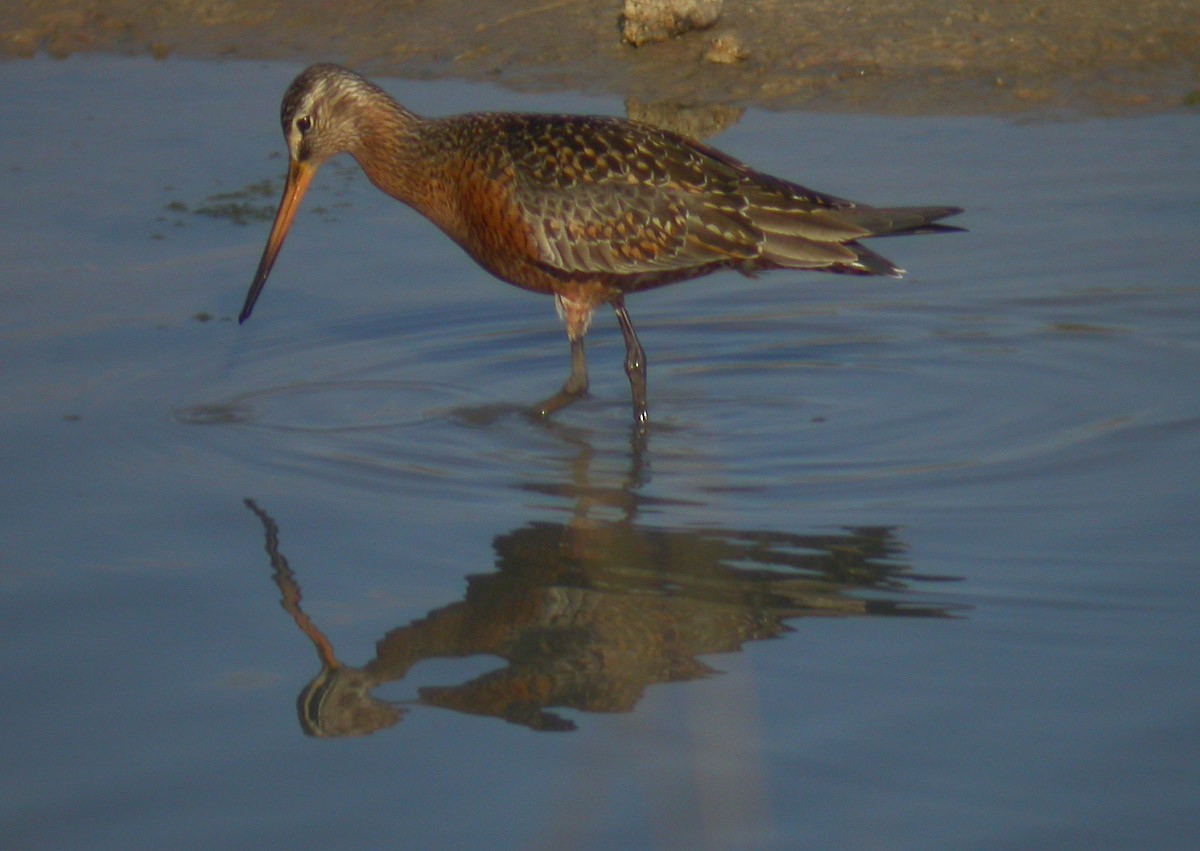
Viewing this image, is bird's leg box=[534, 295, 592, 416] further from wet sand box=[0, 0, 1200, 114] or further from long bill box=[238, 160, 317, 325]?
wet sand box=[0, 0, 1200, 114]

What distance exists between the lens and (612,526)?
5.36m

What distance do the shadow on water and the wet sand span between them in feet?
16.5

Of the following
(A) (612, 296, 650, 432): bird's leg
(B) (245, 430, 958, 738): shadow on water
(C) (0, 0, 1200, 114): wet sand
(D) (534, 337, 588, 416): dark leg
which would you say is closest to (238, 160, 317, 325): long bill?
(D) (534, 337, 588, 416): dark leg

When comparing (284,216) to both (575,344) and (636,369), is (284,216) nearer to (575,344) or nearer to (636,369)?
(575,344)

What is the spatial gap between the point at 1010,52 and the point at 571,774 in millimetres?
7123

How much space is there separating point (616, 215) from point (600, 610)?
7.77 ft

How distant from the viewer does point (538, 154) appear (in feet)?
22.0

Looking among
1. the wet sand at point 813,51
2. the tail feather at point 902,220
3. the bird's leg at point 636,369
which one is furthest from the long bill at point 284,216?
the wet sand at point 813,51

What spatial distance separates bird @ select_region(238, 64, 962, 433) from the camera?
6.64 m

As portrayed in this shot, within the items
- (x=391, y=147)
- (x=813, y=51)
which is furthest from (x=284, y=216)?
(x=813, y=51)

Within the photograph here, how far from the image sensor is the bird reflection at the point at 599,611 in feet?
14.0

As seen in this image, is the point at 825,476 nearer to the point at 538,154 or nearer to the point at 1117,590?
the point at 1117,590

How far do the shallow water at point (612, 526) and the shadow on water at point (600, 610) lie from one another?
0.01 m

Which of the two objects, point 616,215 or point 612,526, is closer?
point 612,526
